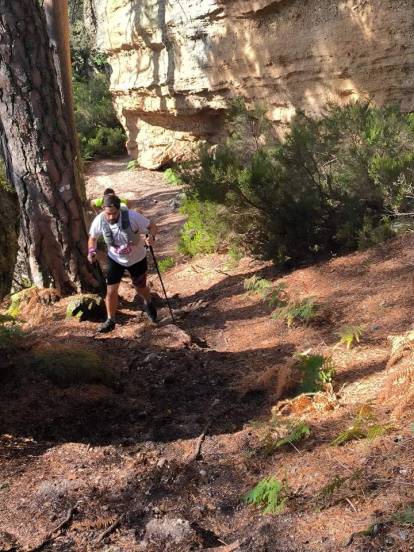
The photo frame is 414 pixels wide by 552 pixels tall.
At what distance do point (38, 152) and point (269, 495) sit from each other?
18.7ft

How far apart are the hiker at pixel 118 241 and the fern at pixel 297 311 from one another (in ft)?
5.98

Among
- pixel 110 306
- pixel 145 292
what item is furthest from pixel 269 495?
pixel 145 292

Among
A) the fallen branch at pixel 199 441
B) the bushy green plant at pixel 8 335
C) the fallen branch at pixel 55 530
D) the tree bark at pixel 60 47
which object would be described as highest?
the tree bark at pixel 60 47

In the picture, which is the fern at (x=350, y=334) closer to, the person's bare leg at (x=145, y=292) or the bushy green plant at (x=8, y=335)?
the person's bare leg at (x=145, y=292)

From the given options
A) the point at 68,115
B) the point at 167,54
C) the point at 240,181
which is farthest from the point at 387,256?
the point at 167,54

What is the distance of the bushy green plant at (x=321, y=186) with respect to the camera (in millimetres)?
8258

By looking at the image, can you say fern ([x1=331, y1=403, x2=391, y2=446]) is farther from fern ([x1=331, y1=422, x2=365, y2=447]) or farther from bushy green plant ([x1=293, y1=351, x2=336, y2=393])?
bushy green plant ([x1=293, y1=351, x2=336, y2=393])

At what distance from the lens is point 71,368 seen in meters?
5.43

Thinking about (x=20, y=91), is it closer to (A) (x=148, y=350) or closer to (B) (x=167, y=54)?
(A) (x=148, y=350)

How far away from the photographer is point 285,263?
8789 mm

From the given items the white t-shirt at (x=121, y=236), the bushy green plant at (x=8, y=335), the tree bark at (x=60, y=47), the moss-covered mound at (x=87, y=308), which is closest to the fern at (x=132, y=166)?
the tree bark at (x=60, y=47)

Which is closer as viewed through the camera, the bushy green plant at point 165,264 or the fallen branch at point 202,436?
the fallen branch at point 202,436

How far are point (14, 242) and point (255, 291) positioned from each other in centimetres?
416

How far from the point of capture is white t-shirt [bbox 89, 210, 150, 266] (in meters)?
7.10
